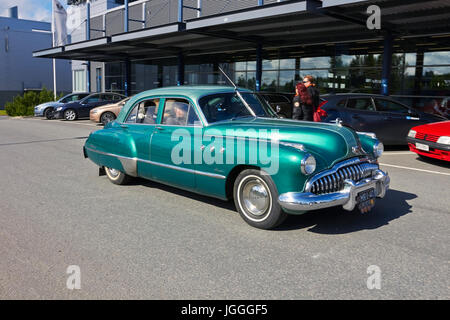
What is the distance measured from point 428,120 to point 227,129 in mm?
8044

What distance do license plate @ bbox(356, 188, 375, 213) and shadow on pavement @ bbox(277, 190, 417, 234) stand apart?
0.23 meters

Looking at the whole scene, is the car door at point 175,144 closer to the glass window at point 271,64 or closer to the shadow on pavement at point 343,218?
the shadow on pavement at point 343,218

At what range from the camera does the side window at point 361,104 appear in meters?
10.8

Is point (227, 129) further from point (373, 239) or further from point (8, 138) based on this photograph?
point (8, 138)

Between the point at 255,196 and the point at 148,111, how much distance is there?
92.8 inches

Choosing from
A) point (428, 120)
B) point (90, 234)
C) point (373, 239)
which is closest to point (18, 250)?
point (90, 234)

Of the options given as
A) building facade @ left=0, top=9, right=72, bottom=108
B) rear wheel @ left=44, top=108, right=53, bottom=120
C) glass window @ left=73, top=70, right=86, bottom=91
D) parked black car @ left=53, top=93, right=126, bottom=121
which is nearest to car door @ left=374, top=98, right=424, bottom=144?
parked black car @ left=53, top=93, right=126, bottom=121

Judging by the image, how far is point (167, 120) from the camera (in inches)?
228

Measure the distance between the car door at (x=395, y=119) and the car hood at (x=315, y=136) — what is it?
20.5 ft

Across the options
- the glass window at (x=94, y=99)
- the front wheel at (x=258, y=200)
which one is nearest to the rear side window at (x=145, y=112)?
the front wheel at (x=258, y=200)

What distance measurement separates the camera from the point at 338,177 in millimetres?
4520

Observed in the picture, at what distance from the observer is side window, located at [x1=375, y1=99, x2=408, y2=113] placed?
10.9 metres

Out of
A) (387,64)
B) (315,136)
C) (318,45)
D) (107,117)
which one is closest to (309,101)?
(315,136)

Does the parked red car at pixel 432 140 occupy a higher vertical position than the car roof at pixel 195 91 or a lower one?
lower
